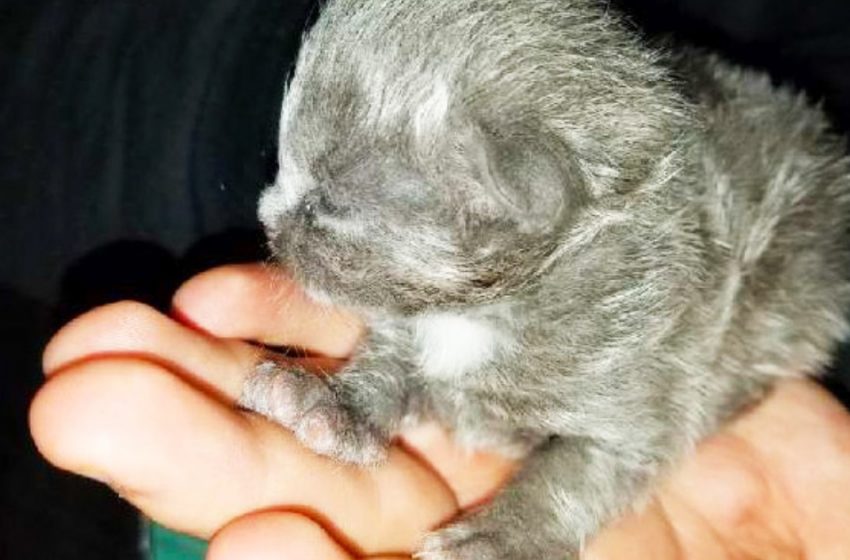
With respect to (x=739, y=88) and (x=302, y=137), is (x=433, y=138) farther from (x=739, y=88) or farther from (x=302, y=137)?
(x=739, y=88)

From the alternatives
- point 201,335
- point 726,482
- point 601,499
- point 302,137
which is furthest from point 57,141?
point 726,482

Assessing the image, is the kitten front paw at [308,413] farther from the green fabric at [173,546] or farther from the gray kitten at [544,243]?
the green fabric at [173,546]

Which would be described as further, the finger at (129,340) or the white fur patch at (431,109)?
the finger at (129,340)

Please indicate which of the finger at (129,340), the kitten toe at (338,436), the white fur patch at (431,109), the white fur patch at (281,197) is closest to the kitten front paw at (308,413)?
the kitten toe at (338,436)

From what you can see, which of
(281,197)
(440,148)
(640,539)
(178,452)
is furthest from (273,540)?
(640,539)

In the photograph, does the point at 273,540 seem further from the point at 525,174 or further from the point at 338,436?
the point at 525,174

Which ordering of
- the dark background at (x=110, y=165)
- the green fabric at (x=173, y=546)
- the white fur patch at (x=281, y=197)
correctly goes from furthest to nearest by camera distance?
the dark background at (x=110, y=165)
the green fabric at (x=173, y=546)
the white fur patch at (x=281, y=197)

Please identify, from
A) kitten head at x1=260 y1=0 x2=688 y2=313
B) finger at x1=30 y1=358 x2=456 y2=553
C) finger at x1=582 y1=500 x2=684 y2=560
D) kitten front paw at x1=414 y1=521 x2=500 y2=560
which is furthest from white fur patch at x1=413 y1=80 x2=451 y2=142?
finger at x1=582 y1=500 x2=684 y2=560

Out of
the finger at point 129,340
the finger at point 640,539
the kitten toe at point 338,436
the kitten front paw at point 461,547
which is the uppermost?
the finger at point 129,340
